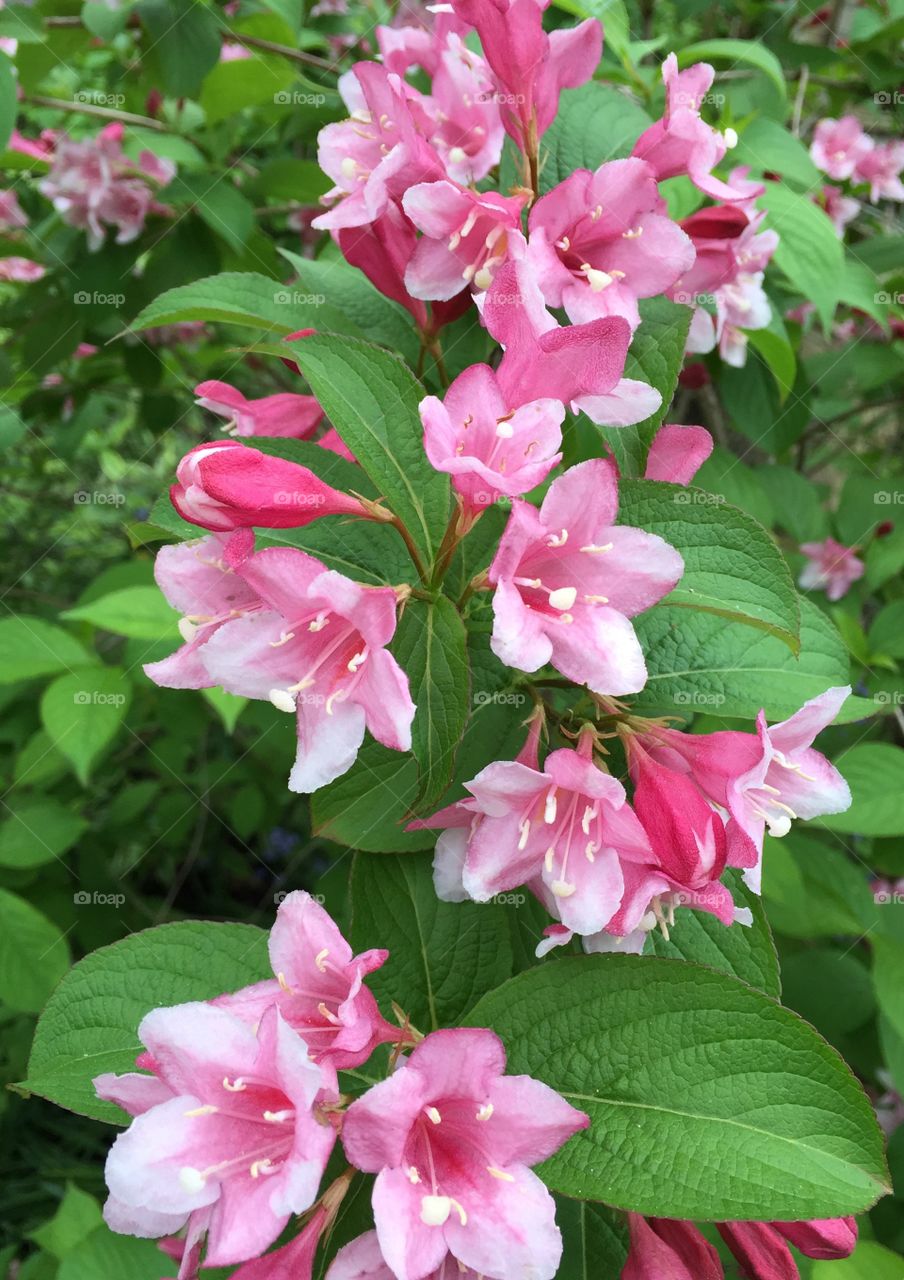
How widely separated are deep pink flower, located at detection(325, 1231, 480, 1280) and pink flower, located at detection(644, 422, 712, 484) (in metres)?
0.85

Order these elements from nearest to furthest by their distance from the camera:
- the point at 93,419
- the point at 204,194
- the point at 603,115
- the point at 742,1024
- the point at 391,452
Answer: the point at 742,1024
the point at 391,452
the point at 603,115
the point at 204,194
the point at 93,419

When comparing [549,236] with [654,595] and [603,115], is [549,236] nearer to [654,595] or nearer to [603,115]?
[603,115]

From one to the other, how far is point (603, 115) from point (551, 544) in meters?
0.76

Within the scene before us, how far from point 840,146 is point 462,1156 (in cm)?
309

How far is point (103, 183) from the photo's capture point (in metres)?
2.65

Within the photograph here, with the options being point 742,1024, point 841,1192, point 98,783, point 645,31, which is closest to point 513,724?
point 742,1024

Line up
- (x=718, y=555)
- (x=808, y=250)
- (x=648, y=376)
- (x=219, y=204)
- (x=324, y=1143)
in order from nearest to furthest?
(x=324, y=1143)
(x=718, y=555)
(x=648, y=376)
(x=808, y=250)
(x=219, y=204)

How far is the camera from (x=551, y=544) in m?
0.97

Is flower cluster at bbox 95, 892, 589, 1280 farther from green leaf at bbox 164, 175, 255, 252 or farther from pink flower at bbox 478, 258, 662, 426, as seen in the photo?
green leaf at bbox 164, 175, 255, 252

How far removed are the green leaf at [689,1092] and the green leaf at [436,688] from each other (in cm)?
24

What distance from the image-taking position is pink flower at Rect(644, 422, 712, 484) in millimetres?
1202

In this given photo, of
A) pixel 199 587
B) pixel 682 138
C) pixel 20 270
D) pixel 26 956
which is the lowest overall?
pixel 26 956

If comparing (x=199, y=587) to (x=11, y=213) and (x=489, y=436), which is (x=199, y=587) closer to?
(x=489, y=436)

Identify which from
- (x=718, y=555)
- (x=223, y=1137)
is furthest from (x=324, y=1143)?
(x=718, y=555)
